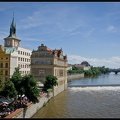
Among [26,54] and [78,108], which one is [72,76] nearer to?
[26,54]

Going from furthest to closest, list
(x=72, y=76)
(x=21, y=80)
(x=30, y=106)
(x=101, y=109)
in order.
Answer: (x=72, y=76) < (x=101, y=109) < (x=21, y=80) < (x=30, y=106)

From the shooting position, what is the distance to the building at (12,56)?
153ft

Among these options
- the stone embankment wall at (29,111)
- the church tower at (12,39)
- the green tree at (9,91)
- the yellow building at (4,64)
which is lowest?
the stone embankment wall at (29,111)

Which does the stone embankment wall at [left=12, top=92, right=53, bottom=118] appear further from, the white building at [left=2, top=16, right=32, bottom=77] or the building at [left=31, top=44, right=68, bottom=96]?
the white building at [left=2, top=16, right=32, bottom=77]

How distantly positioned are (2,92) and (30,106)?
3.92 meters

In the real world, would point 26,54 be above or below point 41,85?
above

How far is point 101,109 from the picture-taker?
31.9 m

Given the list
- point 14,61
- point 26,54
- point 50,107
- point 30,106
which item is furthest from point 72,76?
point 30,106

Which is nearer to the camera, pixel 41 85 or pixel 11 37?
pixel 41 85

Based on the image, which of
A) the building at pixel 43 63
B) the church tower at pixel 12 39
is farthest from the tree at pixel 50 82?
the church tower at pixel 12 39

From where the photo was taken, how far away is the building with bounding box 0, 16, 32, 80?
46.8 meters

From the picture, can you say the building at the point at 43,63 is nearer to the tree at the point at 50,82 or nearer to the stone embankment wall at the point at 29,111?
the tree at the point at 50,82

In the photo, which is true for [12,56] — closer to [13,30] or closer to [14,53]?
[14,53]

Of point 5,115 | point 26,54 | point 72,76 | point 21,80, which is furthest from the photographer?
point 72,76
